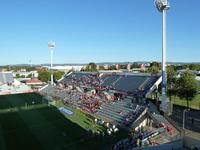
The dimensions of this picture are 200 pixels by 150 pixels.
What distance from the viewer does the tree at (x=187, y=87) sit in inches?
1364

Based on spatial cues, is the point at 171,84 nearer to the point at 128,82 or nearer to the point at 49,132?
the point at 128,82

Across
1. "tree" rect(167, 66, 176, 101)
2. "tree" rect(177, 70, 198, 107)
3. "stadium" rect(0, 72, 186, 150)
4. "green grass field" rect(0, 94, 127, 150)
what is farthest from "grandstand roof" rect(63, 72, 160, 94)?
"green grass field" rect(0, 94, 127, 150)

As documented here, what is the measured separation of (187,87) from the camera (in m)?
35.2

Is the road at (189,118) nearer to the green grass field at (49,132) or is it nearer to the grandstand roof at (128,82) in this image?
the grandstand roof at (128,82)

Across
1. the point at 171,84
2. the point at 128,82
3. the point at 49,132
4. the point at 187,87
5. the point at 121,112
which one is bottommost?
the point at 49,132

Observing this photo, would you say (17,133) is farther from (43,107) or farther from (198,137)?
(198,137)

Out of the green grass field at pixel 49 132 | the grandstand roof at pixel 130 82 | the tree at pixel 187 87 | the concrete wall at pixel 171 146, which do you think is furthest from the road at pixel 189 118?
the green grass field at pixel 49 132

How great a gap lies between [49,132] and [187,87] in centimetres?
2014

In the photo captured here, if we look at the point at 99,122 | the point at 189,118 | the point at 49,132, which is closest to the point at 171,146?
the point at 99,122

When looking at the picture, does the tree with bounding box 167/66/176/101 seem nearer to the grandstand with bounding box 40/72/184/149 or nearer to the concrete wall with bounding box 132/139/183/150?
the grandstand with bounding box 40/72/184/149

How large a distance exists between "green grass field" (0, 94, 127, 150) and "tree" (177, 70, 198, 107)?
46.2 feet

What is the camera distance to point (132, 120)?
25719 millimetres

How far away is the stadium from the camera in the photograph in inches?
830

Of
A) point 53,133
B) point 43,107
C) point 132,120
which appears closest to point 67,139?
point 53,133
